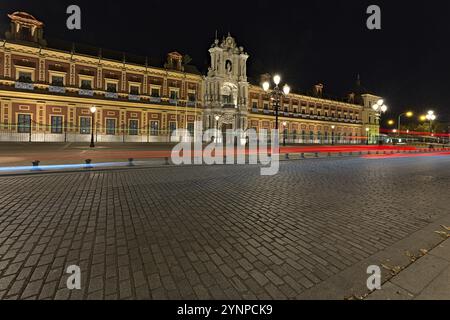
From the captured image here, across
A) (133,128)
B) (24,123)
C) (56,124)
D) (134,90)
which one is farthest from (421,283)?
(134,90)

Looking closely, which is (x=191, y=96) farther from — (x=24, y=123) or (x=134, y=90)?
(x=24, y=123)

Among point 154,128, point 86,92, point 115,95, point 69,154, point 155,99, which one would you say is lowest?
point 69,154

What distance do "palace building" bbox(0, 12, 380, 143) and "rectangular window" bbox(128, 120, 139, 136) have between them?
5.6 inches

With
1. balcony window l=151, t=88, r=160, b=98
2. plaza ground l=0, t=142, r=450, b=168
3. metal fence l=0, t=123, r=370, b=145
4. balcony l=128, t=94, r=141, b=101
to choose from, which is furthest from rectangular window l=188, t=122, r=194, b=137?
plaza ground l=0, t=142, r=450, b=168

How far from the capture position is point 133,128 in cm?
3772

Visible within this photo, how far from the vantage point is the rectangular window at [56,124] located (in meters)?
31.9

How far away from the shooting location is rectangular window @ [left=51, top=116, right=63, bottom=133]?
3190cm

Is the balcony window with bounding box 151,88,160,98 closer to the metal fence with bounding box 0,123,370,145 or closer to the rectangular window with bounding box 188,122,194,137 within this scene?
the metal fence with bounding box 0,123,370,145

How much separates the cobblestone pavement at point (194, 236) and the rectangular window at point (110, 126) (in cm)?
2944

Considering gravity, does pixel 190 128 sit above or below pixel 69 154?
above

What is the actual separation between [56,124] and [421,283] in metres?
38.3

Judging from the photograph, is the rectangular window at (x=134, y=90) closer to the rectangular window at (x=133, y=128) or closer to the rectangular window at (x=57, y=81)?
the rectangular window at (x=133, y=128)

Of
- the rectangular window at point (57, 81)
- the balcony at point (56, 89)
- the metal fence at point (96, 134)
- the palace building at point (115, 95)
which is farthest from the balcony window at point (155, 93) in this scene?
the rectangular window at point (57, 81)
